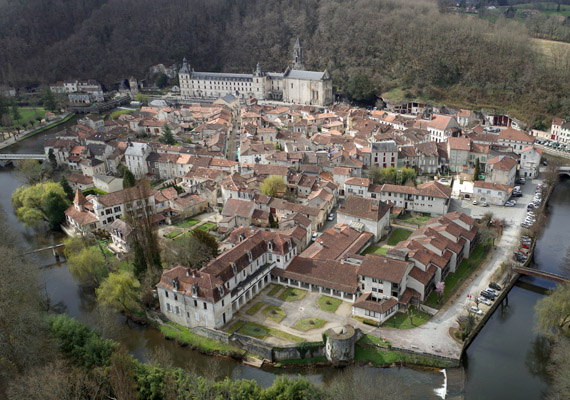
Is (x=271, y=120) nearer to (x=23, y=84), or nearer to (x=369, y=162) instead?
(x=369, y=162)

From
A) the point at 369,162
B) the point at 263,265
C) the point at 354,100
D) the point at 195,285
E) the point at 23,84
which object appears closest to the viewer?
the point at 195,285

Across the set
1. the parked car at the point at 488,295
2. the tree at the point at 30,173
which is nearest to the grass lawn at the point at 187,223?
the tree at the point at 30,173

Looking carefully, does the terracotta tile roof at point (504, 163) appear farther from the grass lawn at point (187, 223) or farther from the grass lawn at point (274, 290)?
the grass lawn at point (187, 223)

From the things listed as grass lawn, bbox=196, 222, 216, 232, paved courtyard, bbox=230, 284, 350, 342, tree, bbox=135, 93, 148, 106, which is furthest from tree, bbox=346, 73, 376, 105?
paved courtyard, bbox=230, 284, 350, 342

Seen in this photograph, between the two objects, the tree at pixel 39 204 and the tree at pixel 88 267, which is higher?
the tree at pixel 39 204

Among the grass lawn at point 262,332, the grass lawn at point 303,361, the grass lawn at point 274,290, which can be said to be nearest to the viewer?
the grass lawn at point 303,361

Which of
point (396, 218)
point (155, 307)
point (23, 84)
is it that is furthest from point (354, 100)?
point (23, 84)
